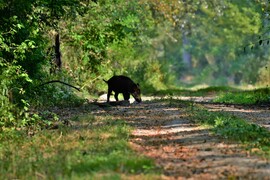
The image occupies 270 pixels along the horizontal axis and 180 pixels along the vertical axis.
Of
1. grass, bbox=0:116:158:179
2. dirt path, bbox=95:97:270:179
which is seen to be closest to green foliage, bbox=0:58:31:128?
grass, bbox=0:116:158:179

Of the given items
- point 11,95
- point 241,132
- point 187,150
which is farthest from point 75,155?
point 11,95

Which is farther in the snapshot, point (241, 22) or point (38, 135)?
point (241, 22)

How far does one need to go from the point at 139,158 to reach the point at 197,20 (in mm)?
73258

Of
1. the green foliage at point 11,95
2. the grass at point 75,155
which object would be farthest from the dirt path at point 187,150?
the green foliage at point 11,95

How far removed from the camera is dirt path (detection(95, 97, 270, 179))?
9.67 m

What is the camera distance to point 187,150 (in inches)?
467

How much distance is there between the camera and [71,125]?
16.0 meters

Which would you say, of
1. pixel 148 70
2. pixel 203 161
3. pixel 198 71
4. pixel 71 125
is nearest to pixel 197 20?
pixel 198 71

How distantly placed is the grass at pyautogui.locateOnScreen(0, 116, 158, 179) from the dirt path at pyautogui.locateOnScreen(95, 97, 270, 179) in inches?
15.9

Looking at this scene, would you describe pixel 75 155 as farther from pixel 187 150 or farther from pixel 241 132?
pixel 241 132

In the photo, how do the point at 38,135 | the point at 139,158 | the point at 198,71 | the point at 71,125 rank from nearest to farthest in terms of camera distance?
the point at 139,158 → the point at 38,135 → the point at 71,125 → the point at 198,71

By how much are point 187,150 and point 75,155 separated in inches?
87.1

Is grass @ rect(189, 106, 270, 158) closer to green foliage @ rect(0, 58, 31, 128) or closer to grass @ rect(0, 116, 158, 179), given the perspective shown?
grass @ rect(0, 116, 158, 179)

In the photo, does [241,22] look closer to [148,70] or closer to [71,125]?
[148,70]
